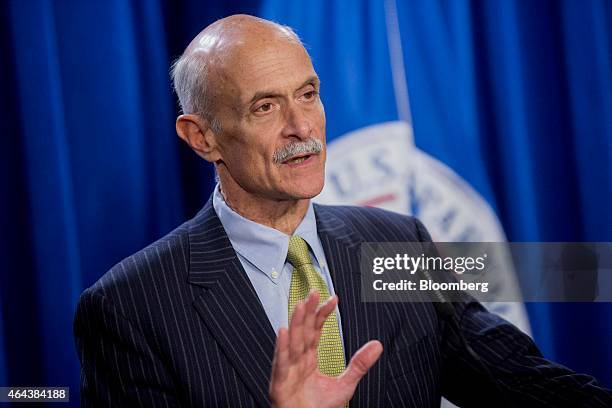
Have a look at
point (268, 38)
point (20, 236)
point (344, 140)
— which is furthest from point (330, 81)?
point (20, 236)

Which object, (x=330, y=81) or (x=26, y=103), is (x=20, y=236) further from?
(x=330, y=81)

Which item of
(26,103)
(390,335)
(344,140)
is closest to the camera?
(390,335)

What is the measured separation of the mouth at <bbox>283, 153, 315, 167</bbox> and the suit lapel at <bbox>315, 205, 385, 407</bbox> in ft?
0.55

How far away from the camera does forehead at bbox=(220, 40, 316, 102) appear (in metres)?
1.39

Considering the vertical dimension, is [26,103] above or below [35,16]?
below

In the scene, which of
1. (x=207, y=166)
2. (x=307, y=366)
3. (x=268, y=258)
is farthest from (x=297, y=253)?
(x=207, y=166)

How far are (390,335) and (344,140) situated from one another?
0.67 meters

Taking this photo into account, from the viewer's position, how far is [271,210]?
1.46m

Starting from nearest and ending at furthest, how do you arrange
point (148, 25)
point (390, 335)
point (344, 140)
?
point (390, 335)
point (148, 25)
point (344, 140)

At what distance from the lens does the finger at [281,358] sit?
104cm

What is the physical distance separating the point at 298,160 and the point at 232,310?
28cm

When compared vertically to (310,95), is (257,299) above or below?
below

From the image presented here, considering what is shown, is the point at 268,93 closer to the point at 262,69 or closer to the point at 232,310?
the point at 262,69

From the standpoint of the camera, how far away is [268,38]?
1.42 meters
